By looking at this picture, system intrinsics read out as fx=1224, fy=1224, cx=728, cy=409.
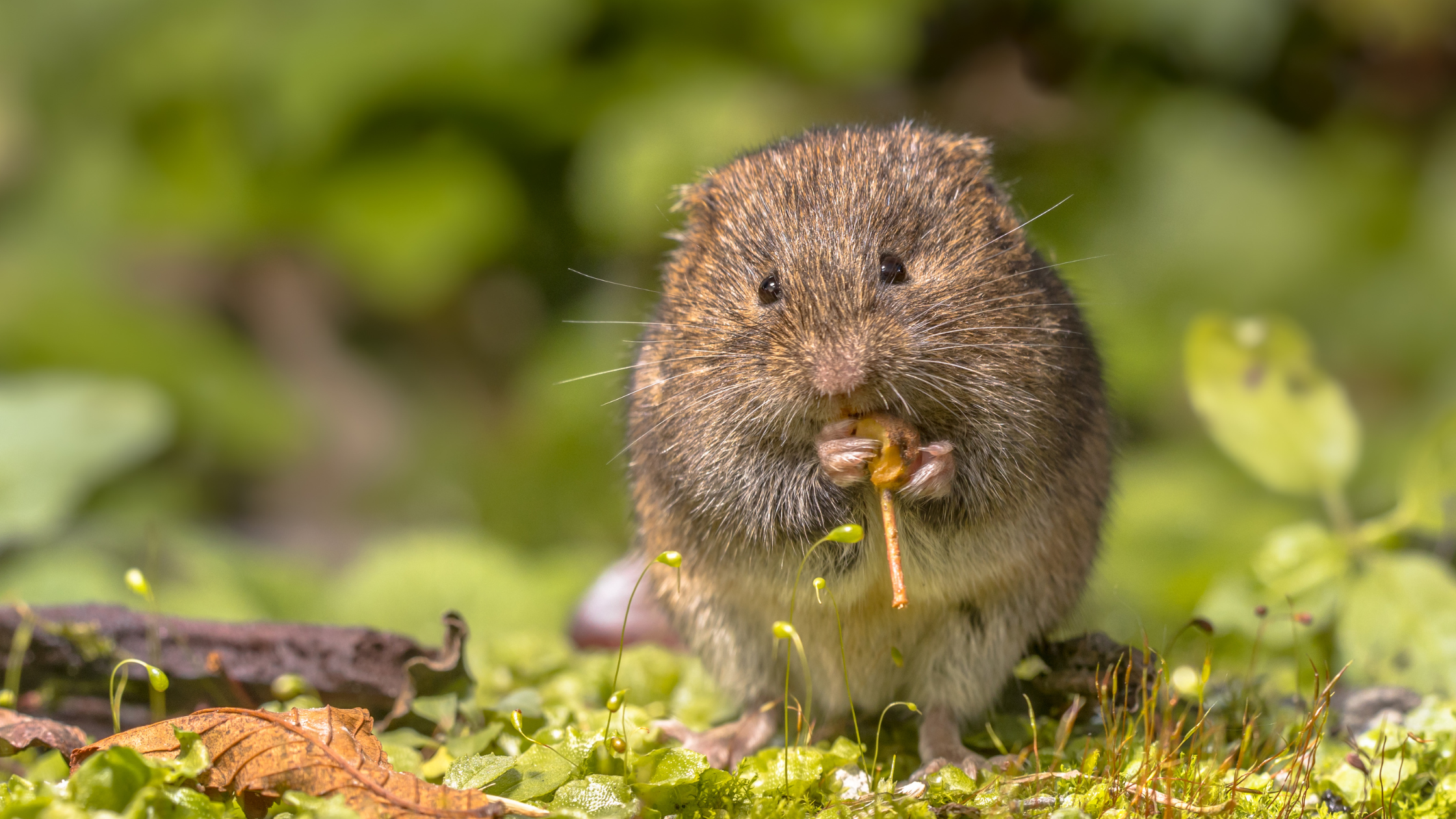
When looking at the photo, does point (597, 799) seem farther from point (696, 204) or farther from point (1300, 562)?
point (1300, 562)

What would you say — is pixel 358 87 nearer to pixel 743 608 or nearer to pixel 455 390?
pixel 455 390

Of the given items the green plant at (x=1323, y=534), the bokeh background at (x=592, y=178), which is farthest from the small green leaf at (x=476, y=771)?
the bokeh background at (x=592, y=178)

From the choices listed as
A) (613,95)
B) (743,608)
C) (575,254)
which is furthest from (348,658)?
(613,95)

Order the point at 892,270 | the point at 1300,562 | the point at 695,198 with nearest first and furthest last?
the point at 892,270, the point at 695,198, the point at 1300,562

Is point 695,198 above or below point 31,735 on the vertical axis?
above

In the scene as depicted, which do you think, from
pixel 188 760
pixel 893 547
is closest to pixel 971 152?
pixel 893 547

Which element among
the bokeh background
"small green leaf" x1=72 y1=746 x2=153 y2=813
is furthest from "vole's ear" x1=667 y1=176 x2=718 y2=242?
the bokeh background
